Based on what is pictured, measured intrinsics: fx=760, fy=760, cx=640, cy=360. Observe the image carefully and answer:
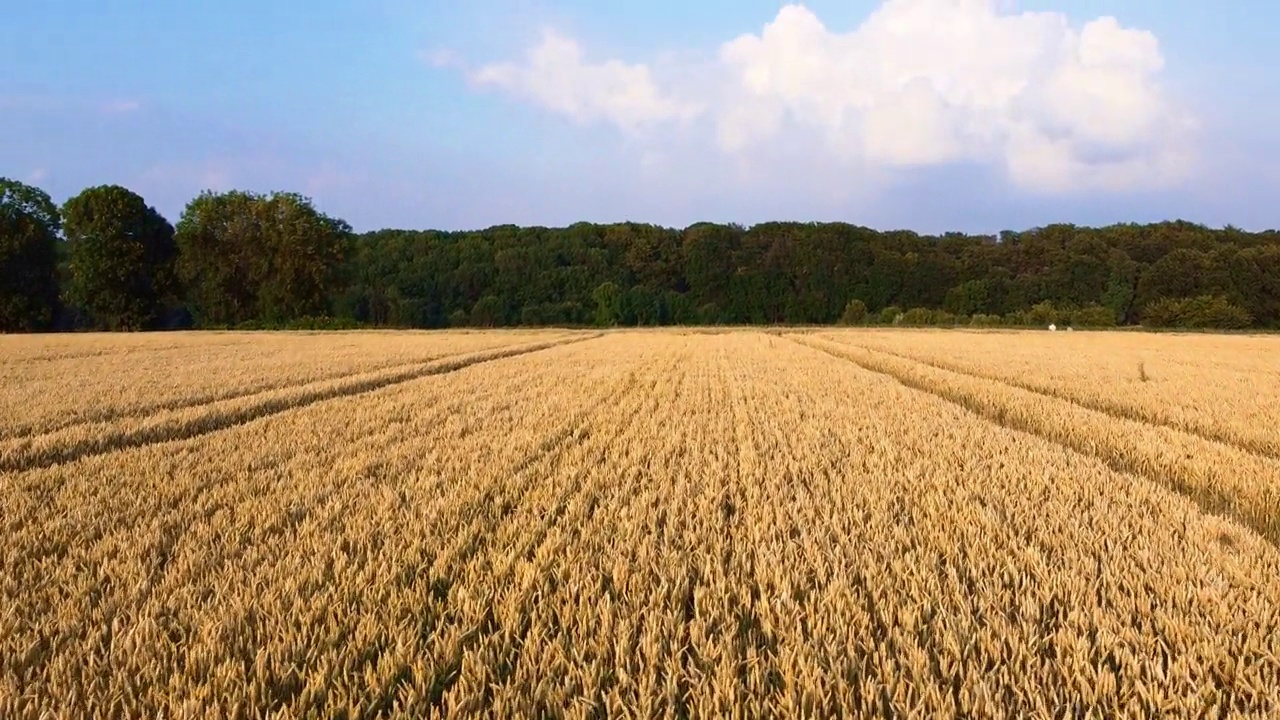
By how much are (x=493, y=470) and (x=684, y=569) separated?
2809mm

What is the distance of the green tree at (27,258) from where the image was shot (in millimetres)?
48469

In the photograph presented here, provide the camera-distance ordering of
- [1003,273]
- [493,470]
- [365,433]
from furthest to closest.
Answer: [1003,273] < [365,433] < [493,470]

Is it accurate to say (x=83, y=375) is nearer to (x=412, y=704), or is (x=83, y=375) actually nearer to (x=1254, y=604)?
(x=412, y=704)

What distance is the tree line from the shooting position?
50.5 m

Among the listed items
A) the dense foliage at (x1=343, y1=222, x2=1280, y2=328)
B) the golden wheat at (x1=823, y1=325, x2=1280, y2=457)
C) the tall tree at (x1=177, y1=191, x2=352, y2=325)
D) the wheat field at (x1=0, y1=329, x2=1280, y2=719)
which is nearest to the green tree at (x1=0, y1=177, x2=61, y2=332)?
the tall tree at (x1=177, y1=191, x2=352, y2=325)

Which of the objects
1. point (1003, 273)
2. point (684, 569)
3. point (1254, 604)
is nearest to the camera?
point (1254, 604)

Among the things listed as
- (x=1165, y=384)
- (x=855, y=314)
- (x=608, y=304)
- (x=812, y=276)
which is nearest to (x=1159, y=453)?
(x=1165, y=384)

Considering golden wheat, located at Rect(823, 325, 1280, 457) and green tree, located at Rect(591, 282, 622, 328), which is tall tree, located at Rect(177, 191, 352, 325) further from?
golden wheat, located at Rect(823, 325, 1280, 457)

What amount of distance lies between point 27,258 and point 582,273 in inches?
1874

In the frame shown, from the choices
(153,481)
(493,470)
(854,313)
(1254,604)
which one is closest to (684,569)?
(1254,604)

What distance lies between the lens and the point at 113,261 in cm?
4934

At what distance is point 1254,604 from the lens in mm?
3059

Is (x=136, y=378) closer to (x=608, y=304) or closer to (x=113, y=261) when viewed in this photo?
(x=113, y=261)

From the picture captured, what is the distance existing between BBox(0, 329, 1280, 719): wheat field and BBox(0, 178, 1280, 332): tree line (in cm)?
4969
